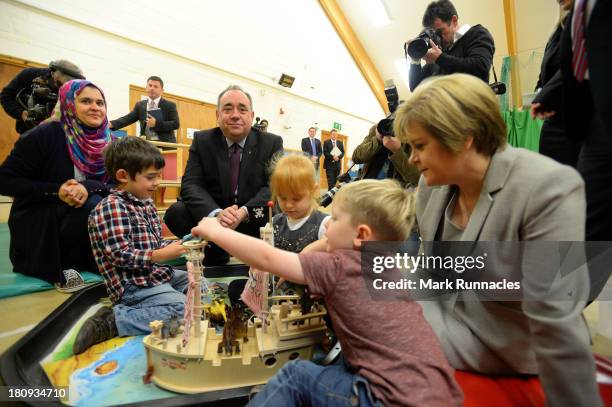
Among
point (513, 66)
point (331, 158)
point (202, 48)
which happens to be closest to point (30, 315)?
point (202, 48)

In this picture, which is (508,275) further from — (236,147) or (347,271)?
(236,147)

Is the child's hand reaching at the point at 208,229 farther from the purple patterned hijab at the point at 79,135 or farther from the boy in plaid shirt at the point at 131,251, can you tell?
the purple patterned hijab at the point at 79,135

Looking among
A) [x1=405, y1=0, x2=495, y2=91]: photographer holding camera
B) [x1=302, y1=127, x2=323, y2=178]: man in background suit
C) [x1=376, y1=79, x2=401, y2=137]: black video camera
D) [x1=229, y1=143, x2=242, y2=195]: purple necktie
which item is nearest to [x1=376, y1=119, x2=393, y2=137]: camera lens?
[x1=376, y1=79, x2=401, y2=137]: black video camera

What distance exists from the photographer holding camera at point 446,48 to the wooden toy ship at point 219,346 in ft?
4.23

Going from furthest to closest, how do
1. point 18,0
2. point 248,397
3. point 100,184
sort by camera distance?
point 18,0 < point 100,184 < point 248,397

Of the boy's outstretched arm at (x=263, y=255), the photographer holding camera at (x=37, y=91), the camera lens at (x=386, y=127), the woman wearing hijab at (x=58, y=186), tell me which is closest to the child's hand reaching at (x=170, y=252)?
the boy's outstretched arm at (x=263, y=255)

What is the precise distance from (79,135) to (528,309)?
221 cm

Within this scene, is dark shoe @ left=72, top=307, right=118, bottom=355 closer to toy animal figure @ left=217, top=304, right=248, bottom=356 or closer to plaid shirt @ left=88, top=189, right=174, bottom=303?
plaid shirt @ left=88, top=189, right=174, bottom=303

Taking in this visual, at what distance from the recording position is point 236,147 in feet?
6.84

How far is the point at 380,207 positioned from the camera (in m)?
0.81

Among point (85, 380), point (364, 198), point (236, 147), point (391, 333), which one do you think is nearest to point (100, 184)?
point (236, 147)

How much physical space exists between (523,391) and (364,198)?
0.55 meters

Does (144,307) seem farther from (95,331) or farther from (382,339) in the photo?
(382,339)

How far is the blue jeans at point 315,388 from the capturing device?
0.70 metres
